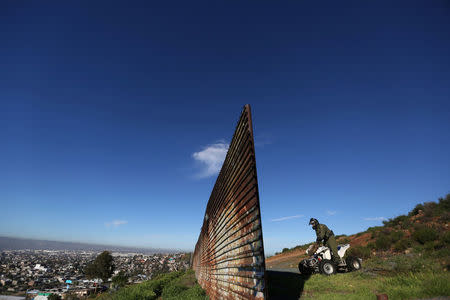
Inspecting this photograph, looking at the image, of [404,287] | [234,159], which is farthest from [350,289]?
[234,159]

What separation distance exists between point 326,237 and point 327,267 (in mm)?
974

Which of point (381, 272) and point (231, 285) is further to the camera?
point (381, 272)

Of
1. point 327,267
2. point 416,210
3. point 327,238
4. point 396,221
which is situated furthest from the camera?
point 416,210

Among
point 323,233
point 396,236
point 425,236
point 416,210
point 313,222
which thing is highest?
point 416,210

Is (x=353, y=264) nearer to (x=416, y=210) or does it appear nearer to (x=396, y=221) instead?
(x=396, y=221)

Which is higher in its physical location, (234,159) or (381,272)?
(234,159)

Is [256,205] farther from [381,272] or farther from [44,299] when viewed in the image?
[44,299]

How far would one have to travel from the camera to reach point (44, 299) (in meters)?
31.7

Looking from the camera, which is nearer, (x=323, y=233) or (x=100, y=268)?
(x=323, y=233)

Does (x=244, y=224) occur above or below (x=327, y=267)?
above

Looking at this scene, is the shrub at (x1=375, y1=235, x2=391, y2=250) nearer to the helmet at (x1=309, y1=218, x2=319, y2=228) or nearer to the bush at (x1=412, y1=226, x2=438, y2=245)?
the bush at (x1=412, y1=226, x2=438, y2=245)

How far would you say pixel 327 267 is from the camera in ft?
23.0

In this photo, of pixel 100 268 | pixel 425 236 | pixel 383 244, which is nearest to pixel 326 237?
pixel 425 236

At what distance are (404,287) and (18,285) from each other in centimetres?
7914
